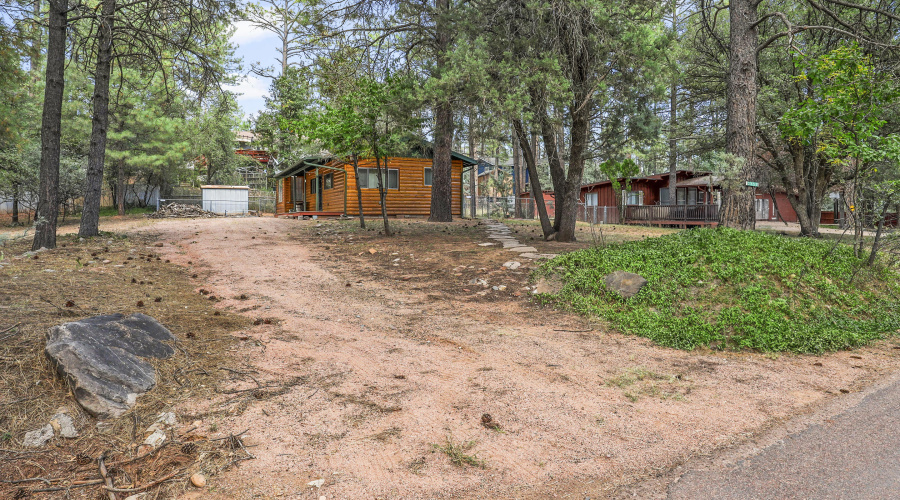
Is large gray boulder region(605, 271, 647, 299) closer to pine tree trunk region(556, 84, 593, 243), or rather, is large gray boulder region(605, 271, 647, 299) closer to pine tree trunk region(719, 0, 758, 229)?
pine tree trunk region(719, 0, 758, 229)

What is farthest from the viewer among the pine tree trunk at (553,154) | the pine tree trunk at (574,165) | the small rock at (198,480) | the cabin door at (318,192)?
the cabin door at (318,192)

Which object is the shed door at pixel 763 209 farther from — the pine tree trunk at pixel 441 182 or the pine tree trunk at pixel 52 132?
the pine tree trunk at pixel 52 132

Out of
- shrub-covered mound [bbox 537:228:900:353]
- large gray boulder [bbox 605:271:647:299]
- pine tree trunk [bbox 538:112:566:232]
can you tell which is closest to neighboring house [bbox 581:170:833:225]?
pine tree trunk [bbox 538:112:566:232]

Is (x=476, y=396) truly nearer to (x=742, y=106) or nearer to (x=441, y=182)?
(x=742, y=106)

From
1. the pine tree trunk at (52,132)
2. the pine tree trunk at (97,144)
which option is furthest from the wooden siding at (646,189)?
the pine tree trunk at (52,132)

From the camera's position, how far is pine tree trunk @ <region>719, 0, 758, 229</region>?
28.2ft

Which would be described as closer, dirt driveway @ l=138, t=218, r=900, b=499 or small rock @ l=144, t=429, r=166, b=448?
dirt driveway @ l=138, t=218, r=900, b=499

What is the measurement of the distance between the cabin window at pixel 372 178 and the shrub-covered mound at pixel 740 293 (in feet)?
49.4

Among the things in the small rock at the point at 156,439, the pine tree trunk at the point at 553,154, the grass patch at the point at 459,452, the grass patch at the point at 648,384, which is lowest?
the grass patch at the point at 459,452

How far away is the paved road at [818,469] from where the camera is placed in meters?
2.59

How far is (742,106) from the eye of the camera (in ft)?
28.3

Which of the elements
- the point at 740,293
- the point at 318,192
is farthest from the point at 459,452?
the point at 318,192

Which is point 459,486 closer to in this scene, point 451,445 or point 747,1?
point 451,445

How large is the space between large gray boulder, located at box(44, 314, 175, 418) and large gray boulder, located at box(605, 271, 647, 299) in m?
5.25
